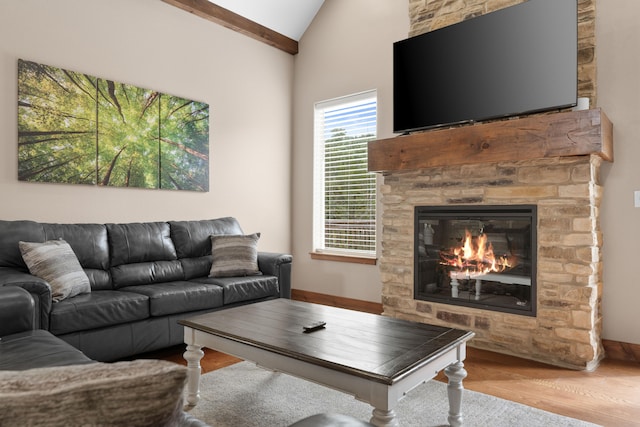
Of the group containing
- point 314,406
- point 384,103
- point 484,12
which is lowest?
point 314,406

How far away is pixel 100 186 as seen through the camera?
3.76 m

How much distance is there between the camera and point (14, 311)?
6.79ft

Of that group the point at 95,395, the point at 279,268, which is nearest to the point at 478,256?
the point at 279,268

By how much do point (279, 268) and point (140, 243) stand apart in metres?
1.19

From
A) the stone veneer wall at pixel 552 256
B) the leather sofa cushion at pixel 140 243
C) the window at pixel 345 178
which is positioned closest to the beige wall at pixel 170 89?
the leather sofa cushion at pixel 140 243

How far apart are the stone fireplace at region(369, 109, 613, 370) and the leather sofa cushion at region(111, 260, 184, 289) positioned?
211 cm

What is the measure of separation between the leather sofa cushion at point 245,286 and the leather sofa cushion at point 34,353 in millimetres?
1546

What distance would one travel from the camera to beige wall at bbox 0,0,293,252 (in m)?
3.33

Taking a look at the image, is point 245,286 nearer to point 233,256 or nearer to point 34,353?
point 233,256

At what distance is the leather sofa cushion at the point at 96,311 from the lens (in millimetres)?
2619

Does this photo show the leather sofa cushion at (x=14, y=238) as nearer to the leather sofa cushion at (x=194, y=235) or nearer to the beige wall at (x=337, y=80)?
the leather sofa cushion at (x=194, y=235)

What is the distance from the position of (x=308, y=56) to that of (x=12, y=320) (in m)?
4.25

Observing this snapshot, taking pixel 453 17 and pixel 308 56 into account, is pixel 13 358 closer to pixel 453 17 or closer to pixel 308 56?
pixel 453 17

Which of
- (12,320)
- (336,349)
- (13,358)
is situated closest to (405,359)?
(336,349)
